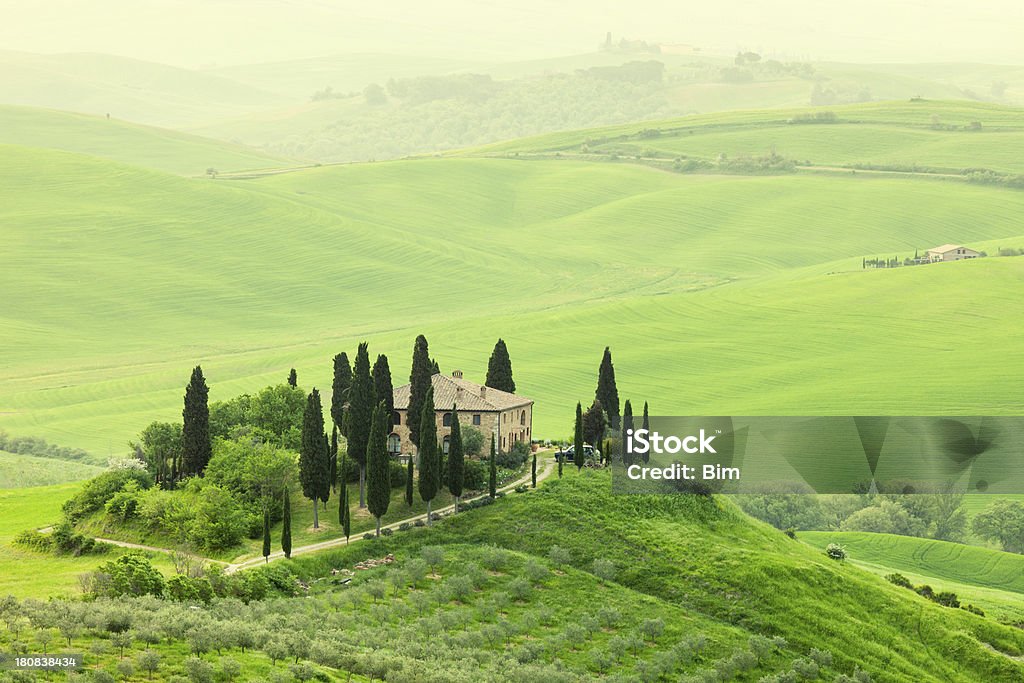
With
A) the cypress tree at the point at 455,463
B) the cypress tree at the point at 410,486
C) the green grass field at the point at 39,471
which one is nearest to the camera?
the cypress tree at the point at 455,463

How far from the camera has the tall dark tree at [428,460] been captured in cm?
8575

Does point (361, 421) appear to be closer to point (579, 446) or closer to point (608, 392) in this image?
point (579, 446)

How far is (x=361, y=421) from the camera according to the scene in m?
90.0

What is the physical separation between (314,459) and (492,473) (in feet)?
37.6

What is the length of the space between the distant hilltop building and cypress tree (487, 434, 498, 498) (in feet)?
4.50

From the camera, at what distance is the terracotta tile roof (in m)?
98.9

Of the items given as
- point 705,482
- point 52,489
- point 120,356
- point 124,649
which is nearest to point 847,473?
point 705,482

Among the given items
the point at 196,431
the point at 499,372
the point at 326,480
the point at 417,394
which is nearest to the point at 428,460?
the point at 326,480

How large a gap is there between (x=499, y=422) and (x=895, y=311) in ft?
355

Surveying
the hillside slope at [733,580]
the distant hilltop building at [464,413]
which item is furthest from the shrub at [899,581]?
the distant hilltop building at [464,413]

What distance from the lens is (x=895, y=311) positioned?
192 m

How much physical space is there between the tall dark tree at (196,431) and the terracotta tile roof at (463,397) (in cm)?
1479

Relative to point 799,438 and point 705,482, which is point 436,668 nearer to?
point 705,482

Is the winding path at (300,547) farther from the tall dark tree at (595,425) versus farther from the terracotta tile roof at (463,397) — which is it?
the tall dark tree at (595,425)
